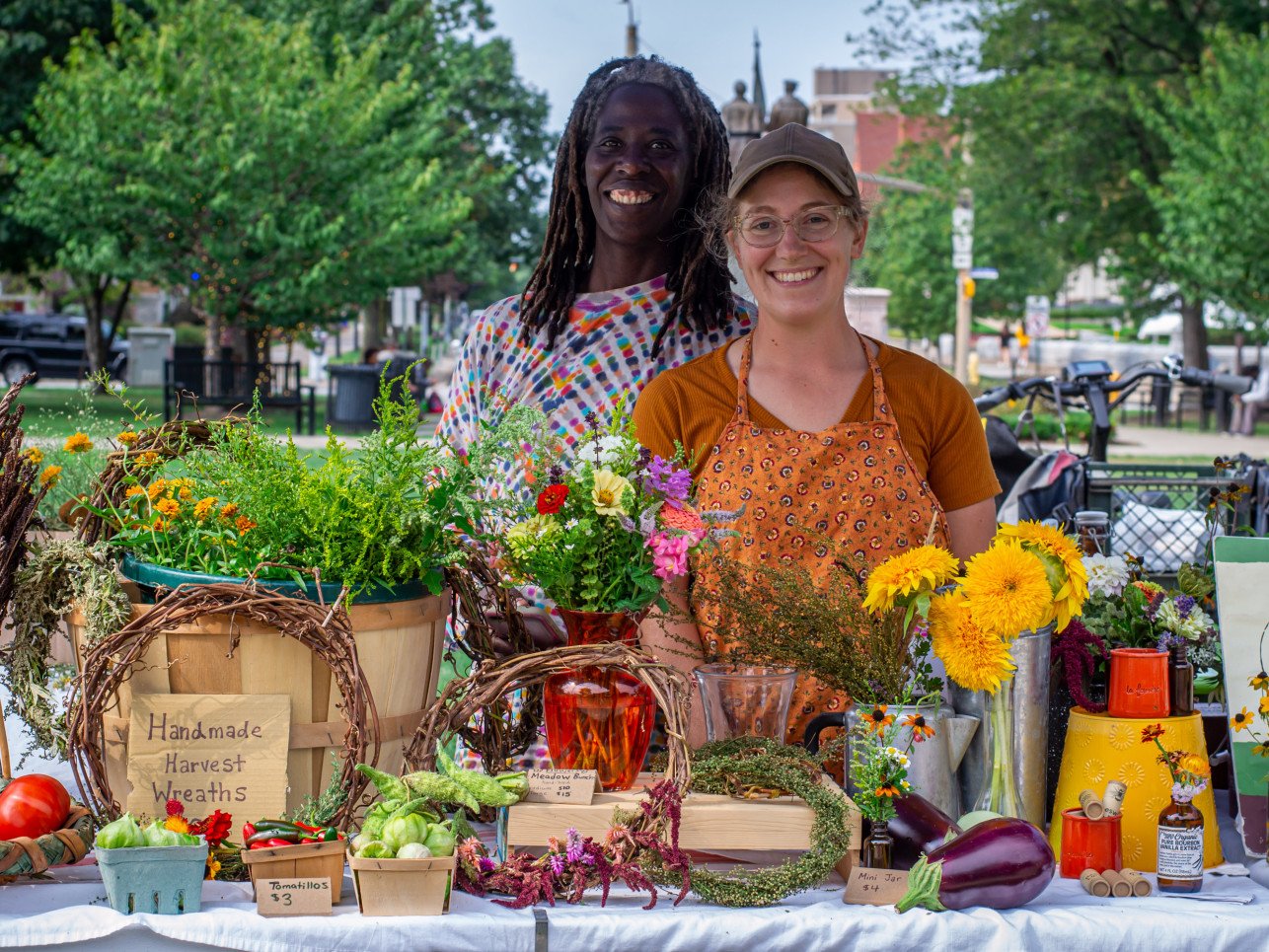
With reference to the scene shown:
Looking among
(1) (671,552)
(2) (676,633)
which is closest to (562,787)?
(1) (671,552)

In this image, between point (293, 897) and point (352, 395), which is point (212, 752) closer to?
point (293, 897)

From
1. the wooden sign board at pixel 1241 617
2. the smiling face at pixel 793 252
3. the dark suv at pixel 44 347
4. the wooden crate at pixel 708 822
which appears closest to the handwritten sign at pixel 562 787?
the wooden crate at pixel 708 822

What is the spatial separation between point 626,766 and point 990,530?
90cm

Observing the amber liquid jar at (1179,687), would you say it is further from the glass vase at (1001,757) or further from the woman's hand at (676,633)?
the woman's hand at (676,633)

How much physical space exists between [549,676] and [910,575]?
0.54 meters

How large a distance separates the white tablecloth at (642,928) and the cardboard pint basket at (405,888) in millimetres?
17

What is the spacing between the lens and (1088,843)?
2.19m

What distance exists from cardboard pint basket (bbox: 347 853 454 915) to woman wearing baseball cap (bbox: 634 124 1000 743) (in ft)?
2.04

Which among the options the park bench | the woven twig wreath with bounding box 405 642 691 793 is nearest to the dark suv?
the park bench

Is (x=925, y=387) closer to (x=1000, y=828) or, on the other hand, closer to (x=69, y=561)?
(x=1000, y=828)

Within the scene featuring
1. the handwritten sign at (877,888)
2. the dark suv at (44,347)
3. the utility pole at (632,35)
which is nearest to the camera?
the handwritten sign at (877,888)

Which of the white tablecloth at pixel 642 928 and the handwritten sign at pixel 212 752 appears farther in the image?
the handwritten sign at pixel 212 752

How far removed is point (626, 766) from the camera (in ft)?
7.09

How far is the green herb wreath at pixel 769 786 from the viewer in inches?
81.0
